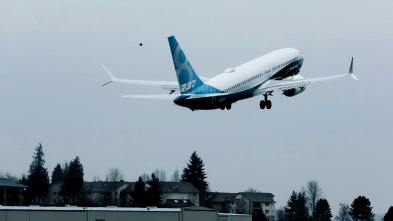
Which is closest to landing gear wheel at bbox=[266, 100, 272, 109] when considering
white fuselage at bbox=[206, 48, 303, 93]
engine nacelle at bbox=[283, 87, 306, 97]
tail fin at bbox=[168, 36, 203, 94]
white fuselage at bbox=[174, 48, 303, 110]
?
white fuselage at bbox=[174, 48, 303, 110]

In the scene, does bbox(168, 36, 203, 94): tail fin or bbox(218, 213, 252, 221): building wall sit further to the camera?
bbox(218, 213, 252, 221): building wall

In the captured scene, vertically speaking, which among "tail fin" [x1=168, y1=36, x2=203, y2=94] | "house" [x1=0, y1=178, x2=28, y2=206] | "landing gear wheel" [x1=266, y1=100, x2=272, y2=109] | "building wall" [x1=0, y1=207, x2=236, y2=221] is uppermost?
"tail fin" [x1=168, y1=36, x2=203, y2=94]

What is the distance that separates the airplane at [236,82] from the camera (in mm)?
123312

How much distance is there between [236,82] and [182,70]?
952 cm

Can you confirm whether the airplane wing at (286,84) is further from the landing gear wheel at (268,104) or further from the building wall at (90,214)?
the building wall at (90,214)

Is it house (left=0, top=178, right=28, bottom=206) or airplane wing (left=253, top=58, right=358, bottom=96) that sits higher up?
airplane wing (left=253, top=58, right=358, bottom=96)

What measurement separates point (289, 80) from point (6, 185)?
187 feet

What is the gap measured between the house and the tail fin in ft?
186

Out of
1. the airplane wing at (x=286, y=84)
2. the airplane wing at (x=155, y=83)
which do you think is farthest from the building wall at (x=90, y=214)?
the airplane wing at (x=286, y=84)

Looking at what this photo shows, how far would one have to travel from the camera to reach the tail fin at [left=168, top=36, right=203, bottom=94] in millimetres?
124750

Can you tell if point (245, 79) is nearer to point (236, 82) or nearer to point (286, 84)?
point (236, 82)

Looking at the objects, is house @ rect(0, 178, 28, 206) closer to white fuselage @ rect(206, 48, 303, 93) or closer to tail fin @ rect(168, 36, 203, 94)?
white fuselage @ rect(206, 48, 303, 93)

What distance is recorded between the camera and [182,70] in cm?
12512

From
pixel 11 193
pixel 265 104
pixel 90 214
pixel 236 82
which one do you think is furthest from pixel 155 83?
pixel 11 193
